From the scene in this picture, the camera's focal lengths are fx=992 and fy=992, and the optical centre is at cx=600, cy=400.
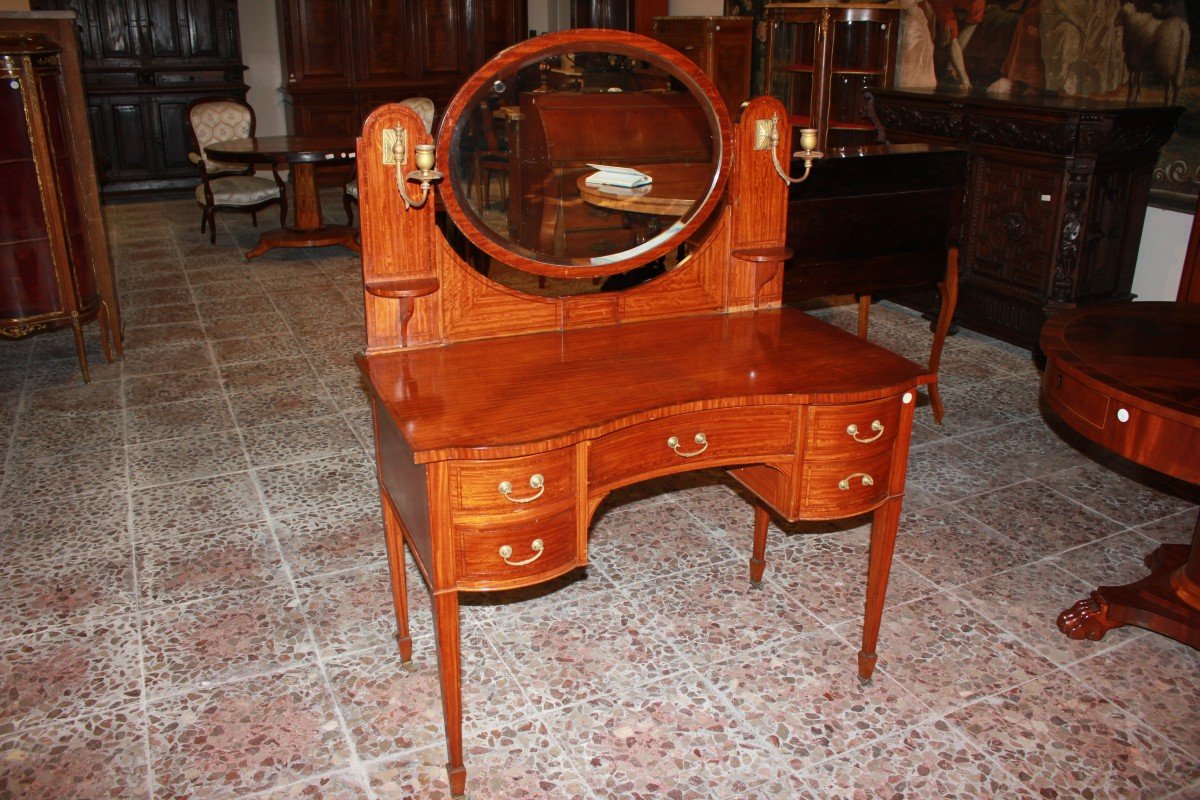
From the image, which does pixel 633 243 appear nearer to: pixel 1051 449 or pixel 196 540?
pixel 196 540

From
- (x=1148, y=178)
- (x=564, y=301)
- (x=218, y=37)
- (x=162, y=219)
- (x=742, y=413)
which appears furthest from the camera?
(x=218, y=37)

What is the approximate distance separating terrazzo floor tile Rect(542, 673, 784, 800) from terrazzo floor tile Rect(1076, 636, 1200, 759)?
3.21ft

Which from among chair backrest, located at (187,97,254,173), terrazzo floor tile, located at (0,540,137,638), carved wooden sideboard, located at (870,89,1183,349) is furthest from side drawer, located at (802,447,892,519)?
chair backrest, located at (187,97,254,173)

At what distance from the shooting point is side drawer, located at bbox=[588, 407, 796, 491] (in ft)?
7.16

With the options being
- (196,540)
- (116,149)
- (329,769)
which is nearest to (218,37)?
(116,149)

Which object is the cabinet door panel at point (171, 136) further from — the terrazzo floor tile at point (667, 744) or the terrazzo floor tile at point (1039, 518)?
the terrazzo floor tile at point (667, 744)

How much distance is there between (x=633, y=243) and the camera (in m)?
2.60

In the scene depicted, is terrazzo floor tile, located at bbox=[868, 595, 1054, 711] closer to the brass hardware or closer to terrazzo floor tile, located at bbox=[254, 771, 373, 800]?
terrazzo floor tile, located at bbox=[254, 771, 373, 800]

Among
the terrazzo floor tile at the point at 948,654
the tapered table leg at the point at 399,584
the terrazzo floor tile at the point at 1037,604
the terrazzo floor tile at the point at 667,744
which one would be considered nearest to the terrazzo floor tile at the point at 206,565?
the tapered table leg at the point at 399,584

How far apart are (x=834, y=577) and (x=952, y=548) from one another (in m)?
0.48

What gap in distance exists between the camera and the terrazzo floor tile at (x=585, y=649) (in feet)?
8.77

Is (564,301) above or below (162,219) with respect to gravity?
above

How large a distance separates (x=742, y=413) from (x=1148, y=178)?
3.75m

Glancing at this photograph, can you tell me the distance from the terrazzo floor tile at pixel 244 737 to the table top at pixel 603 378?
913 millimetres
